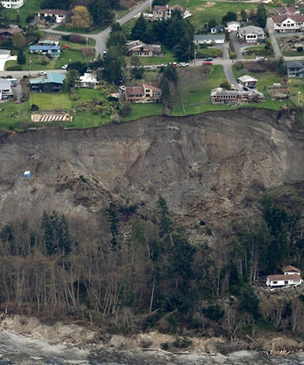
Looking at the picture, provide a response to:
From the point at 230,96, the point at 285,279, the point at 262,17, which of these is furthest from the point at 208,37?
the point at 285,279

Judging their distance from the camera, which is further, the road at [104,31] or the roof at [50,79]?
the road at [104,31]

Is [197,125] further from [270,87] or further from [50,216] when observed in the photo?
[50,216]

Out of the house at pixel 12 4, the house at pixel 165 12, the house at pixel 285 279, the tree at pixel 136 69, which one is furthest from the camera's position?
the house at pixel 12 4

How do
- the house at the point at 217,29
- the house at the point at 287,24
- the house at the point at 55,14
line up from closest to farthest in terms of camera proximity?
the house at the point at 287,24, the house at the point at 217,29, the house at the point at 55,14

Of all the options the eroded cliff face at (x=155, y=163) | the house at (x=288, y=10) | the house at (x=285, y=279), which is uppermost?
the house at (x=288, y=10)

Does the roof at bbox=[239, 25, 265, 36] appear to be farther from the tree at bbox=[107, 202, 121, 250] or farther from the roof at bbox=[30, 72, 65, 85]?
the tree at bbox=[107, 202, 121, 250]

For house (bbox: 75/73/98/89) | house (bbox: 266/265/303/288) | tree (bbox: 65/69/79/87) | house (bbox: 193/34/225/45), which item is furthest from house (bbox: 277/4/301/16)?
house (bbox: 266/265/303/288)

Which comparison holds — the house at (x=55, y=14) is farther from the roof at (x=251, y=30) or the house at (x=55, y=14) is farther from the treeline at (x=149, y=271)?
the treeline at (x=149, y=271)

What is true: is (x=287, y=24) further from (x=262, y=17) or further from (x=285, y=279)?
(x=285, y=279)

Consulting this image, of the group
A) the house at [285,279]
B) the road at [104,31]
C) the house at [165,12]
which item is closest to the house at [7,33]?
the road at [104,31]
